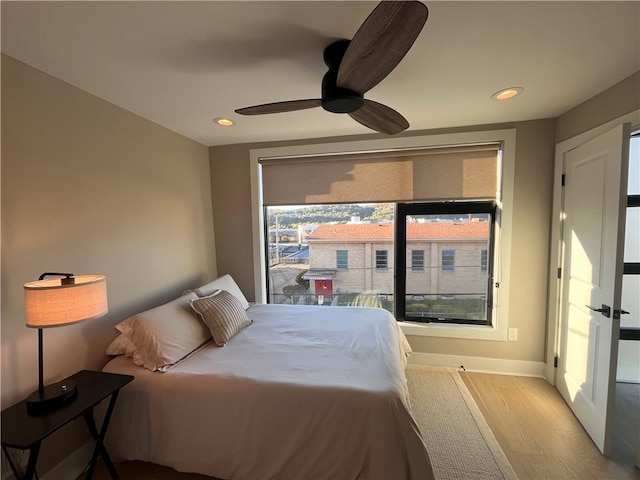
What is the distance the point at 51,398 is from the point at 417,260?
115 inches

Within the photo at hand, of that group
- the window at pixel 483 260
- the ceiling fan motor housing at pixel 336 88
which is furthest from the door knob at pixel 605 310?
the ceiling fan motor housing at pixel 336 88

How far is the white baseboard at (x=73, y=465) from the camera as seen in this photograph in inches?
63.8

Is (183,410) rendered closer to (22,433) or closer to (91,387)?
(91,387)

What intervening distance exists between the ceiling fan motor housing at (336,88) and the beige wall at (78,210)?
161cm

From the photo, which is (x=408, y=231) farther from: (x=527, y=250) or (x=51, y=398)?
(x=51, y=398)

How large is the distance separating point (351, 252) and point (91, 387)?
2401mm

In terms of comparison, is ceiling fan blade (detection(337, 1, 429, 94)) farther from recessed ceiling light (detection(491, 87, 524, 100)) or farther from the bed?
the bed

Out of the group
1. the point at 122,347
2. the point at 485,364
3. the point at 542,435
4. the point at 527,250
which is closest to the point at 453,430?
the point at 542,435

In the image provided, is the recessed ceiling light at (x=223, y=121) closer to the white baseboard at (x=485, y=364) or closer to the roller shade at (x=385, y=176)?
the roller shade at (x=385, y=176)

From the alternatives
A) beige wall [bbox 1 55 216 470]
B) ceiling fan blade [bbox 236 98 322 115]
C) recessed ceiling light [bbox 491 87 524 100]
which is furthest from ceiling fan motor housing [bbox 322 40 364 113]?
beige wall [bbox 1 55 216 470]

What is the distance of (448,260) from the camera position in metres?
2.96

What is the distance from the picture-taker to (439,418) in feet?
7.10

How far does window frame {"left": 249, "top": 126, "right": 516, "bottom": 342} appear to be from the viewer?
262 centimetres

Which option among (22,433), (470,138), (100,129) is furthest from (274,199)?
(22,433)
